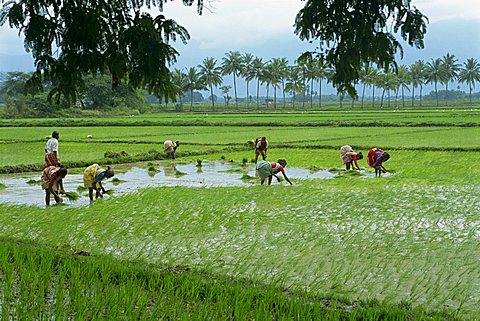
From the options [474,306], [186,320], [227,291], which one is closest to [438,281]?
[474,306]

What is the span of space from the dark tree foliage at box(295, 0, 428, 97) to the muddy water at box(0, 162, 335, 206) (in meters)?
7.33

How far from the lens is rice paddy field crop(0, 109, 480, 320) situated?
4.34m

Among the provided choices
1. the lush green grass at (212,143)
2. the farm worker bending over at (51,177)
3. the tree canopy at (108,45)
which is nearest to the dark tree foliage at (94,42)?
the tree canopy at (108,45)

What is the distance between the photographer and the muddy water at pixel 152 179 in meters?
10.8

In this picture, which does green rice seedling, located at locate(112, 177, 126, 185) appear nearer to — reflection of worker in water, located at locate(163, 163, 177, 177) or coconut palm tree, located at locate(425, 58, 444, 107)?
reflection of worker in water, located at locate(163, 163, 177, 177)

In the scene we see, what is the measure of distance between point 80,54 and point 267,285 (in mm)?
2395

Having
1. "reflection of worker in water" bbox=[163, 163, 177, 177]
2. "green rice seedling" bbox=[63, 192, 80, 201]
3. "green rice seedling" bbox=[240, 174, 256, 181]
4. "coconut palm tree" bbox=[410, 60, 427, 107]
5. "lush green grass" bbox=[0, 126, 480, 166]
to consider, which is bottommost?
"reflection of worker in water" bbox=[163, 163, 177, 177]

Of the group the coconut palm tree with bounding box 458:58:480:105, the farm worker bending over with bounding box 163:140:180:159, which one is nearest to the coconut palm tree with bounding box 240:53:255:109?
the coconut palm tree with bounding box 458:58:480:105

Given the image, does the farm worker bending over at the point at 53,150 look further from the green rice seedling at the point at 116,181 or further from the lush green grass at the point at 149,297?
the lush green grass at the point at 149,297

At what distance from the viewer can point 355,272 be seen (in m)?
5.30

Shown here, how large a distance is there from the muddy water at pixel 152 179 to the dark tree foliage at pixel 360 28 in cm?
733

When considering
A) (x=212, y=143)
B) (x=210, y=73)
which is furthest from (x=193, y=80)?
(x=212, y=143)

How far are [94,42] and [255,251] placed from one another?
328 centimetres

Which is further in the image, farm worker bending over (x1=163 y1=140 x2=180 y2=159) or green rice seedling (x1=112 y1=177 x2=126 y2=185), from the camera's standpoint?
farm worker bending over (x1=163 y1=140 x2=180 y2=159)
